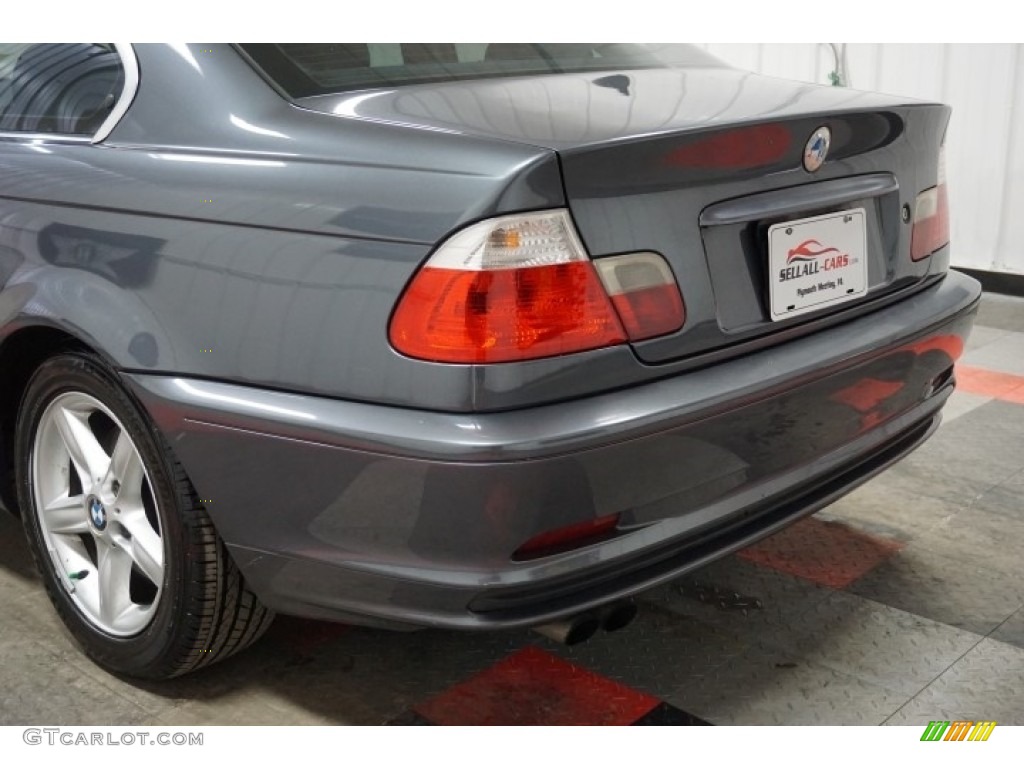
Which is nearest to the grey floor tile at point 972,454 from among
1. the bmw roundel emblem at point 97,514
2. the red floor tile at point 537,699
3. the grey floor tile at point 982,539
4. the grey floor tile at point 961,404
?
the grey floor tile at point 961,404

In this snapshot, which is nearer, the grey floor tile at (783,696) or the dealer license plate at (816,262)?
the dealer license plate at (816,262)

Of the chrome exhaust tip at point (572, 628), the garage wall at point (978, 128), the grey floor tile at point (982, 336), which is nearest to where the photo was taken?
the chrome exhaust tip at point (572, 628)

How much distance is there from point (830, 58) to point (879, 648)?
4890 mm

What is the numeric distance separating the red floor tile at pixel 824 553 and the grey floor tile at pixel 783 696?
0.41 meters

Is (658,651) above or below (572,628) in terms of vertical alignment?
below

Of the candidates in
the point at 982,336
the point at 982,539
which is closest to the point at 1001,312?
the point at 982,336

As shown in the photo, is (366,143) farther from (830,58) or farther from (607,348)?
(830,58)

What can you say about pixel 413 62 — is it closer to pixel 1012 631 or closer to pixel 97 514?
pixel 97 514

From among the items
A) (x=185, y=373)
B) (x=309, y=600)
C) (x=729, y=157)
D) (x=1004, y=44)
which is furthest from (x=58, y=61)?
(x=1004, y=44)

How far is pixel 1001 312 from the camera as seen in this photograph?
17.7 ft

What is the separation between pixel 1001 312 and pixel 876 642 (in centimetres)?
351

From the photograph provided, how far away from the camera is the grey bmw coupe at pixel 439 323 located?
65.9 inches

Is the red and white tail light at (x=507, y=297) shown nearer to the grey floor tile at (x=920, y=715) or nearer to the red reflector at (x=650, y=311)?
the red reflector at (x=650, y=311)

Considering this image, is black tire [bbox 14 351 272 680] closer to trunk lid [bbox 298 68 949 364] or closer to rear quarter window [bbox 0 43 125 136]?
rear quarter window [bbox 0 43 125 136]
